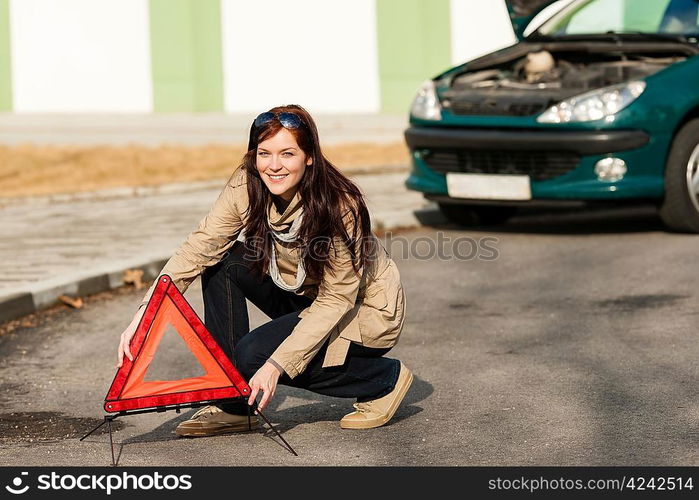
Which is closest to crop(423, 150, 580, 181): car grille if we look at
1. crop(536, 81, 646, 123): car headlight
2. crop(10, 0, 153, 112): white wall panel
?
crop(536, 81, 646, 123): car headlight

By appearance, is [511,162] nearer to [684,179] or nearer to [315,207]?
[684,179]

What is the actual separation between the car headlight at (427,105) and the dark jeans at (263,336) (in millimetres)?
5038

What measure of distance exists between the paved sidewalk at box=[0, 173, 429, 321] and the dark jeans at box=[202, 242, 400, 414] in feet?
8.47

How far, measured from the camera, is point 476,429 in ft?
16.9

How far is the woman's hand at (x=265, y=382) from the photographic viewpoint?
4.75m

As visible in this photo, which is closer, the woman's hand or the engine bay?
the woman's hand

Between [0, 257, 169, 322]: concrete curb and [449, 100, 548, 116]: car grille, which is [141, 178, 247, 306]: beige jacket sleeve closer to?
[0, 257, 169, 322]: concrete curb

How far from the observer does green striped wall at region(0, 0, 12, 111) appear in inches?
742

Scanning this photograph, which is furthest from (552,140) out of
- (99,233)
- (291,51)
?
(291,51)

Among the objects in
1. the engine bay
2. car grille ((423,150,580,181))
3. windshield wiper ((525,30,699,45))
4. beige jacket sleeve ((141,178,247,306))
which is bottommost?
car grille ((423,150,580,181))

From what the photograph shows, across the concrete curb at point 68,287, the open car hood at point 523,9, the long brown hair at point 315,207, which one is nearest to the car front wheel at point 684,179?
the open car hood at point 523,9

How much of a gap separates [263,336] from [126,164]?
10520 mm

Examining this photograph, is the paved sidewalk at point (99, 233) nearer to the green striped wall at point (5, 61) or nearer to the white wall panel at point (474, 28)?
the white wall panel at point (474, 28)

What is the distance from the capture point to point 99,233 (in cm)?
1020
